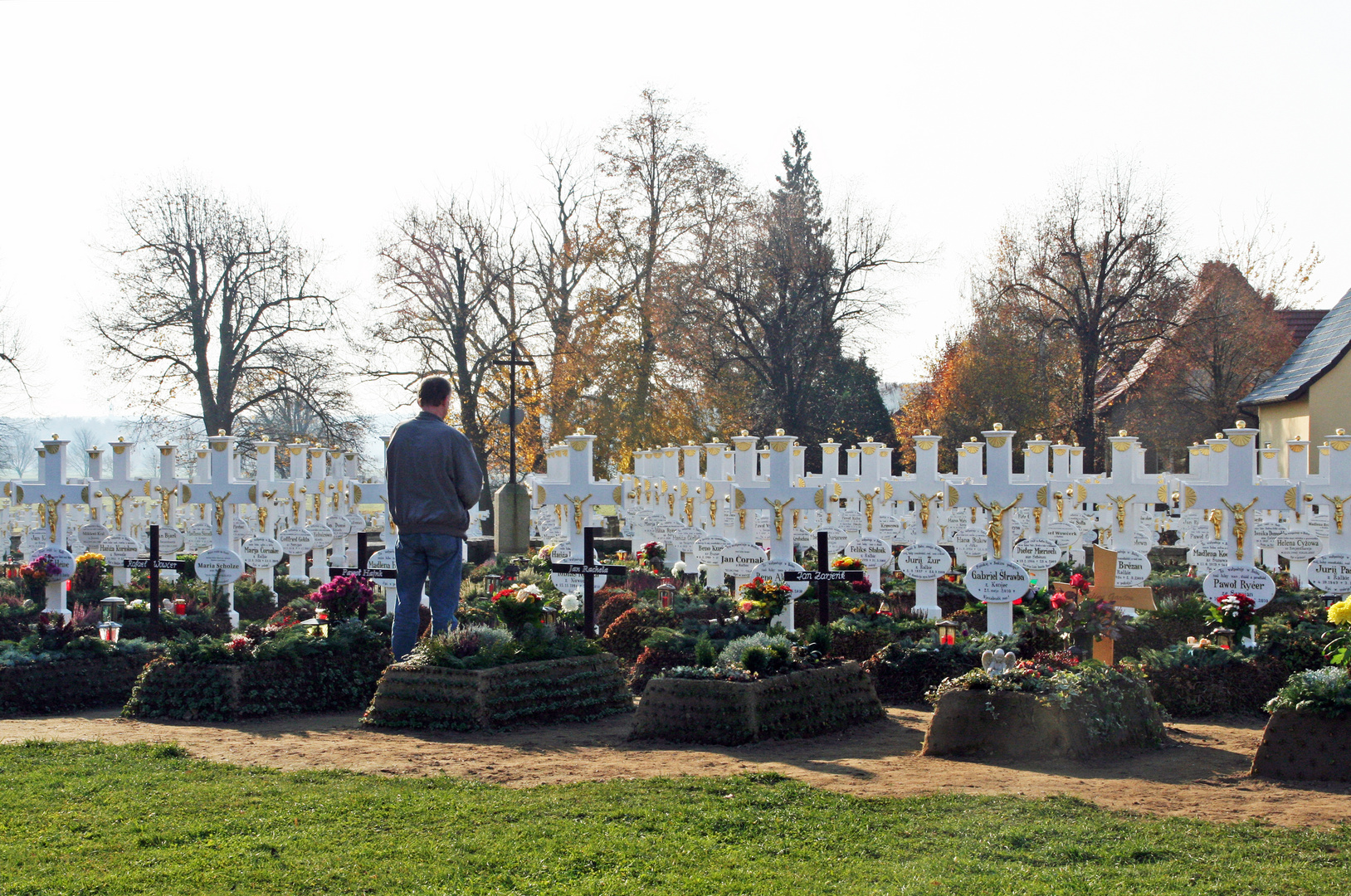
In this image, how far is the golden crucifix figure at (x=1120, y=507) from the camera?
1333 centimetres

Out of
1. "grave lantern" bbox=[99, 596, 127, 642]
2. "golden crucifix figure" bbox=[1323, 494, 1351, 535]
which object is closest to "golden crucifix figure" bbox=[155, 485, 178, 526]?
"grave lantern" bbox=[99, 596, 127, 642]

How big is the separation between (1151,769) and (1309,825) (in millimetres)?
1350

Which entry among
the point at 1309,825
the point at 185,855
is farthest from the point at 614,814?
the point at 1309,825

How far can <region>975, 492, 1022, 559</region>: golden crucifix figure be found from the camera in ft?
36.7

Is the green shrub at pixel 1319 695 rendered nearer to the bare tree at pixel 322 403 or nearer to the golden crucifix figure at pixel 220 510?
the golden crucifix figure at pixel 220 510

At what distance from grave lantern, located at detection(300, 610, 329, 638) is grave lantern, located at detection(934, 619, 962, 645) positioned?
4.65m

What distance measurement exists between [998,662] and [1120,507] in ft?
22.4

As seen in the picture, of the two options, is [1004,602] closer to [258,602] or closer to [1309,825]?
[1309,825]

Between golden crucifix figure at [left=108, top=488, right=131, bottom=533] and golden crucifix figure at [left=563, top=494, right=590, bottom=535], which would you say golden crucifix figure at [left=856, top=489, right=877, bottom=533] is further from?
golden crucifix figure at [left=108, top=488, right=131, bottom=533]

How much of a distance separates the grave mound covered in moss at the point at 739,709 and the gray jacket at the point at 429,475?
178 centimetres

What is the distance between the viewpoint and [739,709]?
7.29 m

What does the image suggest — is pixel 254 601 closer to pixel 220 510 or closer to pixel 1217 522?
pixel 220 510

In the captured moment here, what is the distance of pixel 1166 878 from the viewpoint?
176 inches

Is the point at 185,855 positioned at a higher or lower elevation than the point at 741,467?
lower
